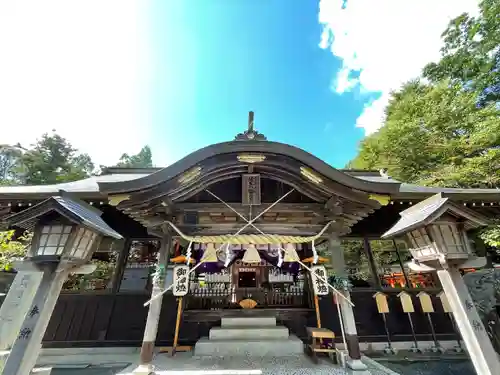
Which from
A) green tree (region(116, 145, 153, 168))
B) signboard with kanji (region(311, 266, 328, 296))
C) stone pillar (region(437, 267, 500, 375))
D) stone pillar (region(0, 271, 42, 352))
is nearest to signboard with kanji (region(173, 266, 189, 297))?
stone pillar (region(0, 271, 42, 352))

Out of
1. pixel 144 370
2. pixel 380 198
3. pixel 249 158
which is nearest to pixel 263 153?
pixel 249 158

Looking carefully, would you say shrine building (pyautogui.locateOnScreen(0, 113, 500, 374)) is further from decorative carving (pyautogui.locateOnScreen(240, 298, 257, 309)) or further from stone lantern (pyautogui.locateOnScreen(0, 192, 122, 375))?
stone lantern (pyautogui.locateOnScreen(0, 192, 122, 375))

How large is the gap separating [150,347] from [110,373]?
5.74 feet

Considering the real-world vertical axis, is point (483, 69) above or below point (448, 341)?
above

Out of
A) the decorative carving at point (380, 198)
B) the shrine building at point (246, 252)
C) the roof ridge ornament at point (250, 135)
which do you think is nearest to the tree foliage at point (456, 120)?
the shrine building at point (246, 252)

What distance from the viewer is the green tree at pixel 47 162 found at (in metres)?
24.9

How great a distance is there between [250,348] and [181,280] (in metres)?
3.06

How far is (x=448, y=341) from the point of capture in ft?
23.5

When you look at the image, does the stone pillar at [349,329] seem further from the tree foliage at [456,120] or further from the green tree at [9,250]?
the green tree at [9,250]

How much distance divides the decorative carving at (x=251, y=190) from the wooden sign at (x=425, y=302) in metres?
6.12

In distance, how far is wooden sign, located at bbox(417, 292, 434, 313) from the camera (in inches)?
272

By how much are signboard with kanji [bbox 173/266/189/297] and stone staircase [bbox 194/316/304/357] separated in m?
2.29

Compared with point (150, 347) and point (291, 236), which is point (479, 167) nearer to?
point (291, 236)

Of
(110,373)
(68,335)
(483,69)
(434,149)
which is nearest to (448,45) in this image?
(483,69)
